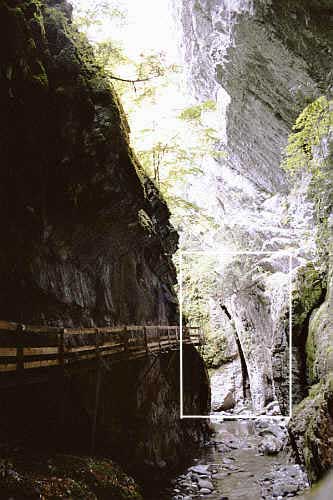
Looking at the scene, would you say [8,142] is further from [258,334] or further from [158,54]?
[258,334]

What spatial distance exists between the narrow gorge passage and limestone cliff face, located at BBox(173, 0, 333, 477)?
7 cm

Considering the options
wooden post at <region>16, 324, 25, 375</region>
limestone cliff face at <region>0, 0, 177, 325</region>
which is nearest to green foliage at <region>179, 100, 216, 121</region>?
limestone cliff face at <region>0, 0, 177, 325</region>

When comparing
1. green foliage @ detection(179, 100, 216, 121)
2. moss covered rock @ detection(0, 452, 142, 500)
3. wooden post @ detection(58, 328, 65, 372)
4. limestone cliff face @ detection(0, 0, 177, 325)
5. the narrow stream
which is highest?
green foliage @ detection(179, 100, 216, 121)

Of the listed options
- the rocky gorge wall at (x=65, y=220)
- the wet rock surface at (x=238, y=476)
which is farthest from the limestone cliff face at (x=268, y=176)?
the rocky gorge wall at (x=65, y=220)

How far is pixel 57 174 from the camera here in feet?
25.0

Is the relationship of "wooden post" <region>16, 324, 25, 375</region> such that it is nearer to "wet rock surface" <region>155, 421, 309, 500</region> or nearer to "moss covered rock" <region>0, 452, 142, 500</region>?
"moss covered rock" <region>0, 452, 142, 500</region>

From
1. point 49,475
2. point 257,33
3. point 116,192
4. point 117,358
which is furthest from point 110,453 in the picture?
point 257,33

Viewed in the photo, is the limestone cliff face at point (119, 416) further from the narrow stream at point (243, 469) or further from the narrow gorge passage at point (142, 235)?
the narrow stream at point (243, 469)

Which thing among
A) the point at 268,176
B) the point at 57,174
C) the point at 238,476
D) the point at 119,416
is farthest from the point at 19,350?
the point at 268,176

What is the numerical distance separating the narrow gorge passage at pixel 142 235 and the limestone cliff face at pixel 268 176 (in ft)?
0.22

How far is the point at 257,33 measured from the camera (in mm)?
11180

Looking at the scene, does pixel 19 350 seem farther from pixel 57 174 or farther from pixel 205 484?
pixel 205 484

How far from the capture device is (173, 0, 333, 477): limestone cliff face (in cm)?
1006

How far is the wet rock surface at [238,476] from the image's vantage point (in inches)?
375
